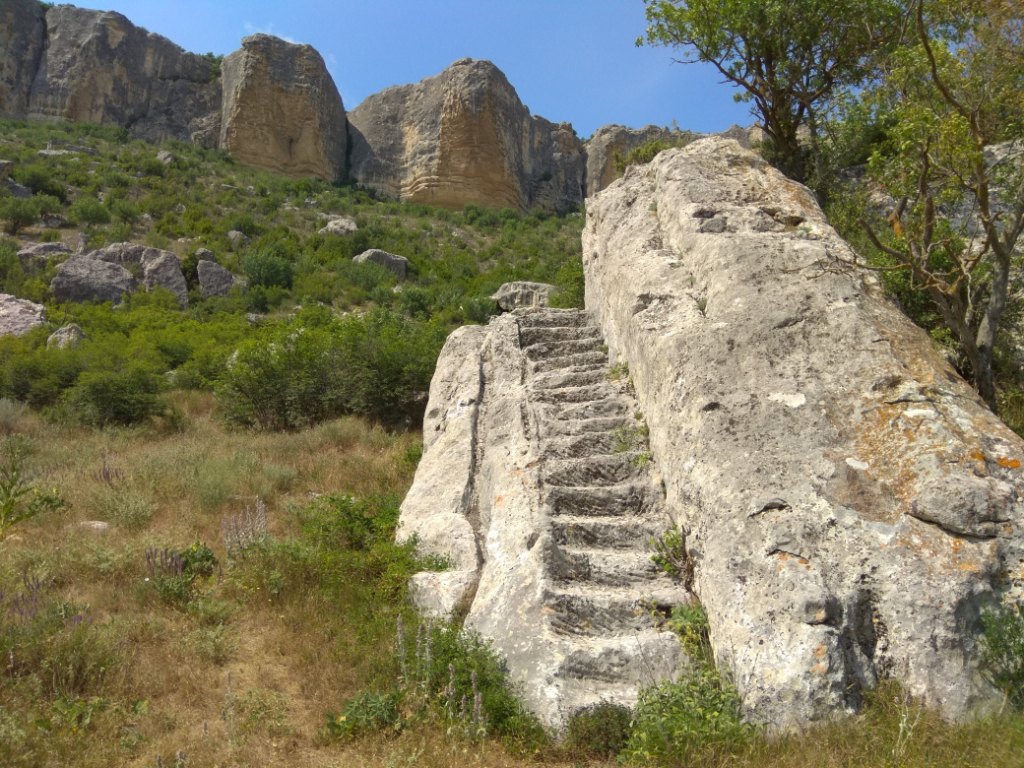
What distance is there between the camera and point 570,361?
6762mm

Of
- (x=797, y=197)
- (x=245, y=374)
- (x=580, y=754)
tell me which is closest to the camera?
(x=580, y=754)

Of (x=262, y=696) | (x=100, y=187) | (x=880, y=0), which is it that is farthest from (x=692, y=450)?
(x=100, y=187)

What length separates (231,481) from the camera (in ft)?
22.5

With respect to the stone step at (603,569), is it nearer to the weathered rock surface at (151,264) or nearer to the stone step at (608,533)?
the stone step at (608,533)

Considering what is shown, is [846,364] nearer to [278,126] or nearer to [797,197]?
[797,197]

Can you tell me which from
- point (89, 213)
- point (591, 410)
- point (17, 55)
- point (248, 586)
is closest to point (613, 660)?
point (591, 410)

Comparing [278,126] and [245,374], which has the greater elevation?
[278,126]

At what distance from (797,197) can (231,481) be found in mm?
5710

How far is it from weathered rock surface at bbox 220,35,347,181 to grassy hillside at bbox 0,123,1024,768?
65.8 feet

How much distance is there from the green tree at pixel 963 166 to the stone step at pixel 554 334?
8.60ft

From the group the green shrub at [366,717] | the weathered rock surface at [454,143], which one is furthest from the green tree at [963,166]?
the weathered rock surface at [454,143]

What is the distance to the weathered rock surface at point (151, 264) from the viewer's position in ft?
59.7

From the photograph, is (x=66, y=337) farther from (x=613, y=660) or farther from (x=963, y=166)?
(x=963, y=166)

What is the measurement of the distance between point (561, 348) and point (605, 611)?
3.44 meters
